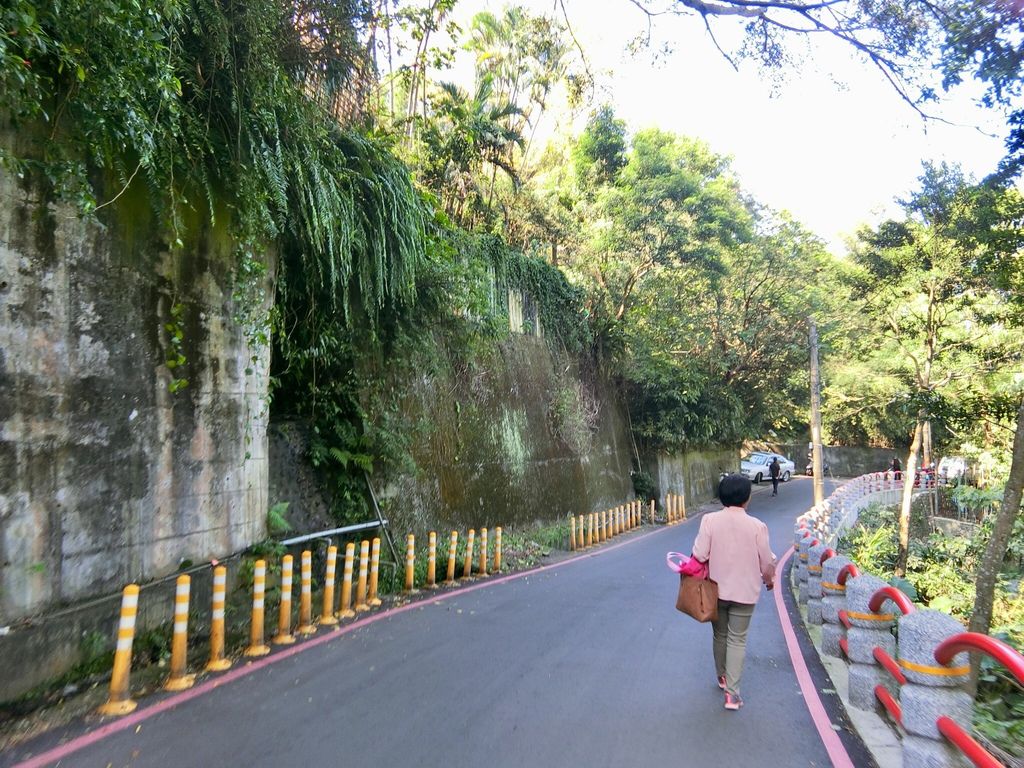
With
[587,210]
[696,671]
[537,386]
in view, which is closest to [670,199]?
[587,210]

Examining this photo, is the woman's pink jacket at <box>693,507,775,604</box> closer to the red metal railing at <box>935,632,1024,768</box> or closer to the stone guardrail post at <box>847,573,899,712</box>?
the stone guardrail post at <box>847,573,899,712</box>

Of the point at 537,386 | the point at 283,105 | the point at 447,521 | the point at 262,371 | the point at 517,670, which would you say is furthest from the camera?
the point at 537,386

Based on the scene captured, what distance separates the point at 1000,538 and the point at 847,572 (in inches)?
72.6

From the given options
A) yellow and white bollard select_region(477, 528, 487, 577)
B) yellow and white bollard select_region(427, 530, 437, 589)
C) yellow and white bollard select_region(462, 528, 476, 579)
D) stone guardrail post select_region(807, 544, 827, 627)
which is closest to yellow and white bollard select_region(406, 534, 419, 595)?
yellow and white bollard select_region(427, 530, 437, 589)

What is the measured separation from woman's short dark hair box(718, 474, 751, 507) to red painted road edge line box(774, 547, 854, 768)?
5.02 feet

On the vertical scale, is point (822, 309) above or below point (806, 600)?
above

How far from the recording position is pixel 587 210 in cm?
2245

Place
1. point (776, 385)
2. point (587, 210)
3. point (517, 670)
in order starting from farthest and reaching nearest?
point (776, 385), point (587, 210), point (517, 670)

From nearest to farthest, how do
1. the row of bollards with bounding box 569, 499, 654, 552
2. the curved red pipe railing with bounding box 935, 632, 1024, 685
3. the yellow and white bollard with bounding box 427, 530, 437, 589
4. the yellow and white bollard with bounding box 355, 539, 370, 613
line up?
the curved red pipe railing with bounding box 935, 632, 1024, 685, the yellow and white bollard with bounding box 355, 539, 370, 613, the yellow and white bollard with bounding box 427, 530, 437, 589, the row of bollards with bounding box 569, 499, 654, 552

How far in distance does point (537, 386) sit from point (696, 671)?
13531mm

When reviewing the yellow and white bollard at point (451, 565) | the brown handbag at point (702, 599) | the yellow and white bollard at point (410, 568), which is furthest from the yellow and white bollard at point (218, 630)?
the yellow and white bollard at point (451, 565)

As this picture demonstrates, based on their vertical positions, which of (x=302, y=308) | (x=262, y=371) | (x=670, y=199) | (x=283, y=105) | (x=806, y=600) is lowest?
(x=806, y=600)

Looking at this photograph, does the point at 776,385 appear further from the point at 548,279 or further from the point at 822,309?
the point at 548,279

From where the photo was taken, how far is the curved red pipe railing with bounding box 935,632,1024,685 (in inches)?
107
